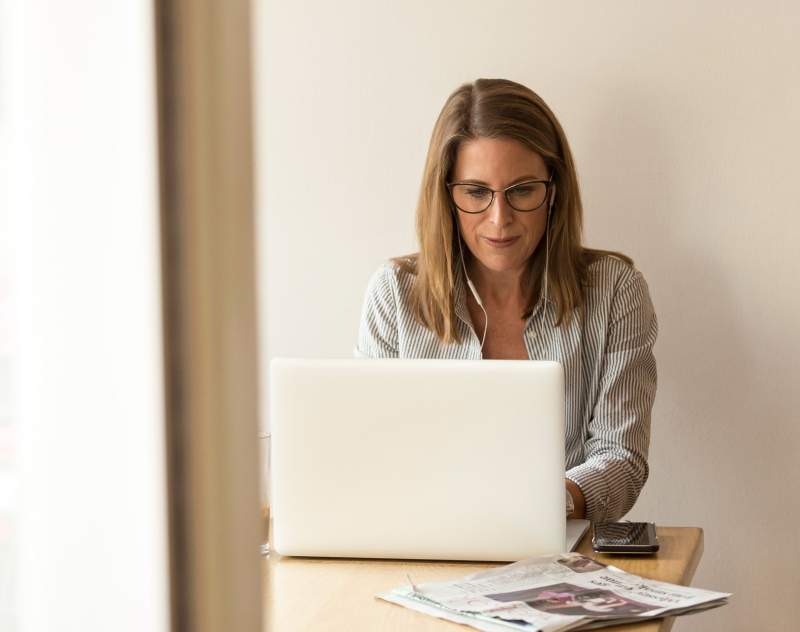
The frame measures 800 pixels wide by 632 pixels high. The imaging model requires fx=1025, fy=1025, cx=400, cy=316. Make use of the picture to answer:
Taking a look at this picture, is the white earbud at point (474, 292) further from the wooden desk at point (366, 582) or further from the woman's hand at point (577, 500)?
the wooden desk at point (366, 582)

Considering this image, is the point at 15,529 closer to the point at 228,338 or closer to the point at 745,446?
the point at 228,338

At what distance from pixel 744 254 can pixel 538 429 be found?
38.9 inches

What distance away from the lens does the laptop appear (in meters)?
1.28

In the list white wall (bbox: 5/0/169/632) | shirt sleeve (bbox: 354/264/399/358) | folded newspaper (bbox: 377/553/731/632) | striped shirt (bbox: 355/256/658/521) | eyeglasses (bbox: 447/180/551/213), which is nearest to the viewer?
white wall (bbox: 5/0/169/632)

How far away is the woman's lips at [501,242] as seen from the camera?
192cm

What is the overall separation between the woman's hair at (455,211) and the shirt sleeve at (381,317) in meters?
0.05

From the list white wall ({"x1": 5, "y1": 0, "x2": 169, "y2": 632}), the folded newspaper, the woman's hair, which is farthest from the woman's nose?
white wall ({"x1": 5, "y1": 0, "x2": 169, "y2": 632})

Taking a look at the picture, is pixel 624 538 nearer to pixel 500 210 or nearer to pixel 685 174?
pixel 500 210

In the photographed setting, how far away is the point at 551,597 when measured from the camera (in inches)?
44.2

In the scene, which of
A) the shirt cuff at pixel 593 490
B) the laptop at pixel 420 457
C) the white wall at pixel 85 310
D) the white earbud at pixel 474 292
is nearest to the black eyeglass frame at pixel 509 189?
the white earbud at pixel 474 292

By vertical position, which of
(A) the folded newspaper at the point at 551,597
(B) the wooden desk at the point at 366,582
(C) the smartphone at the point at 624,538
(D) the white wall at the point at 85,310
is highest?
(D) the white wall at the point at 85,310

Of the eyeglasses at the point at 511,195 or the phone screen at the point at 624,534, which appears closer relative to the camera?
the phone screen at the point at 624,534

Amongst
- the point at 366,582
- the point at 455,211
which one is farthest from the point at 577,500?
the point at 455,211

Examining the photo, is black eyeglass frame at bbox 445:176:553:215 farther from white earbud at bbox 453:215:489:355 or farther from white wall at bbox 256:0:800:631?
white wall at bbox 256:0:800:631
